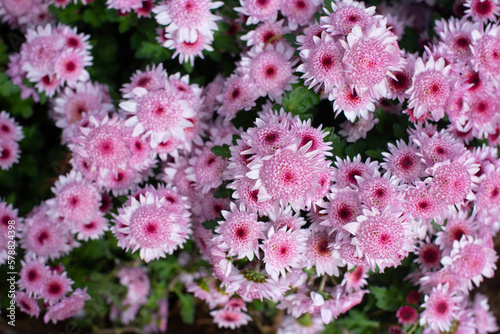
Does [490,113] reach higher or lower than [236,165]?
higher

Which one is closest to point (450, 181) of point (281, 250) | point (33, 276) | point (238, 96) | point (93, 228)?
point (281, 250)

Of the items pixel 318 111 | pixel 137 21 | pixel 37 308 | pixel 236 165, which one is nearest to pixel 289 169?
pixel 236 165

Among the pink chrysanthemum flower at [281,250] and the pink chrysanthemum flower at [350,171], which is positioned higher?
the pink chrysanthemum flower at [350,171]

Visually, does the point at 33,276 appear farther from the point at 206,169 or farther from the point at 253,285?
the point at 253,285

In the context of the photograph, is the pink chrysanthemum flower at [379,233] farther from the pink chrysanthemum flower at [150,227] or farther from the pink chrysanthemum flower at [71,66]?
the pink chrysanthemum flower at [71,66]

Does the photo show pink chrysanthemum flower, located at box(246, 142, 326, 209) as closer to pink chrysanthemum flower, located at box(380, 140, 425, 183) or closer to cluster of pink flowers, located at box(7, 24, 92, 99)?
pink chrysanthemum flower, located at box(380, 140, 425, 183)

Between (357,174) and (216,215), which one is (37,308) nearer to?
(216,215)

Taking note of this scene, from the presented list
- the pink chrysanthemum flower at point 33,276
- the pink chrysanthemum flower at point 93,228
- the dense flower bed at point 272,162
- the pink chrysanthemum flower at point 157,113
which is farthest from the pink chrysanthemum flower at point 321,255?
the pink chrysanthemum flower at point 33,276
